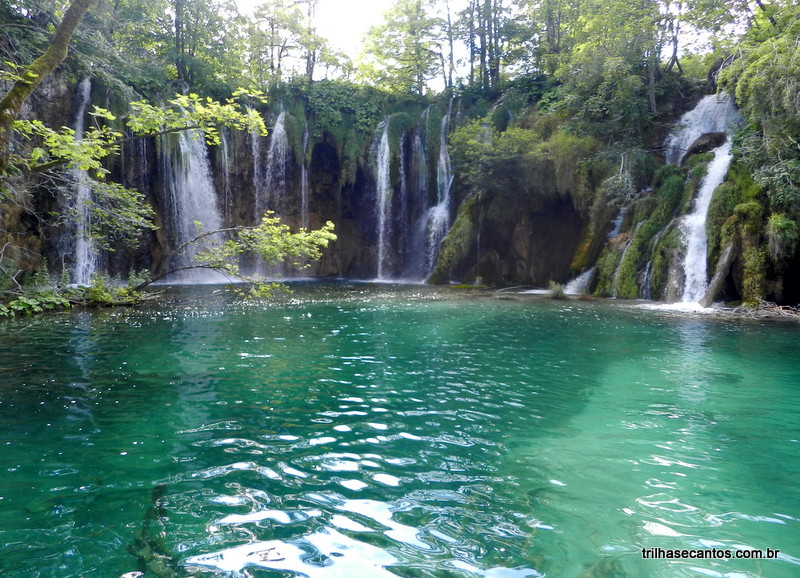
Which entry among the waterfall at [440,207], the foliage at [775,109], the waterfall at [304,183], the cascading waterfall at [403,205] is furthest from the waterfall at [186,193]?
the foliage at [775,109]

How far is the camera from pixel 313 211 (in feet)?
102

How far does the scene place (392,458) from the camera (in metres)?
4.28

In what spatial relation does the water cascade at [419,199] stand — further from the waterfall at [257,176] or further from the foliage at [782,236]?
the foliage at [782,236]

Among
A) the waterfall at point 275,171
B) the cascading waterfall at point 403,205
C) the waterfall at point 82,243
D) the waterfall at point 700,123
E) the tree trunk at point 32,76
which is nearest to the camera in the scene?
the tree trunk at point 32,76

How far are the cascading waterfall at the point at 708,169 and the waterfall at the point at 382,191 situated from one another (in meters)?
14.2

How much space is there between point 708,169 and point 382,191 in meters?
16.4

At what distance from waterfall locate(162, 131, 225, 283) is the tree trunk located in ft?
63.4

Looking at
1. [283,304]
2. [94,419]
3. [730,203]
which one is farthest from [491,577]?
[730,203]

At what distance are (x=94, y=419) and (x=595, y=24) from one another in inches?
940

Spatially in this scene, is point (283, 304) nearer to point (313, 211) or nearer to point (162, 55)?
point (313, 211)

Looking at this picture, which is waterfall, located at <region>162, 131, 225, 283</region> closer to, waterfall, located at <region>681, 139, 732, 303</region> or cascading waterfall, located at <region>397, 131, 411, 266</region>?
cascading waterfall, located at <region>397, 131, 411, 266</region>

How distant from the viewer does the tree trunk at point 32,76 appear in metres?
5.03

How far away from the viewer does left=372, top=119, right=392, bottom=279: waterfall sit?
2888 centimetres

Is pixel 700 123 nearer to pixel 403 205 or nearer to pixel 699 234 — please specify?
pixel 699 234
